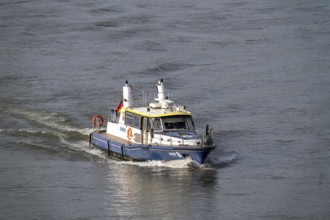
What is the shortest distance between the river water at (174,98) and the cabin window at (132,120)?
1.92 metres

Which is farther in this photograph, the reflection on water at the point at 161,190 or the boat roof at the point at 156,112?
the boat roof at the point at 156,112

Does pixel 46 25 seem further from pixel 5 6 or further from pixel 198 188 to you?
pixel 198 188

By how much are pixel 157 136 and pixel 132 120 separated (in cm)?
206

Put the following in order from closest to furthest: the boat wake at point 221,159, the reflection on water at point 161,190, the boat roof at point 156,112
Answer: the reflection on water at point 161,190 → the boat roof at point 156,112 → the boat wake at point 221,159

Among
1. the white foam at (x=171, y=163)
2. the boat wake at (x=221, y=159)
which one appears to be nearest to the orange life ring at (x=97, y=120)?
the white foam at (x=171, y=163)

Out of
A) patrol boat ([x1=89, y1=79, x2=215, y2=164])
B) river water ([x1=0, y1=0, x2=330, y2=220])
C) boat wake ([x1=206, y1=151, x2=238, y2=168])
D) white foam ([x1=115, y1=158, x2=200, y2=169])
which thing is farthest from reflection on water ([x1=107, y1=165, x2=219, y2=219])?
boat wake ([x1=206, y1=151, x2=238, y2=168])

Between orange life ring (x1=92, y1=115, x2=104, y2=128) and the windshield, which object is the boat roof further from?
orange life ring (x1=92, y1=115, x2=104, y2=128)

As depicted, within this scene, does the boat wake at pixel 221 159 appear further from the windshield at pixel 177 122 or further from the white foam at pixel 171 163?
the windshield at pixel 177 122

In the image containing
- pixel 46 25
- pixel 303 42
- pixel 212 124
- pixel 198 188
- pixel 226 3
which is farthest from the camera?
pixel 226 3

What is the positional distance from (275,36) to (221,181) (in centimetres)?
3146

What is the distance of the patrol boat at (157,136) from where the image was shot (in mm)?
41219

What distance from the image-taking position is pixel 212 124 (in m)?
49.2

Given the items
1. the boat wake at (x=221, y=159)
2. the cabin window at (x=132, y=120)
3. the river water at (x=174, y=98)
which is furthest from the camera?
the cabin window at (x=132, y=120)

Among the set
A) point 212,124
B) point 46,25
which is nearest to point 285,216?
point 212,124
